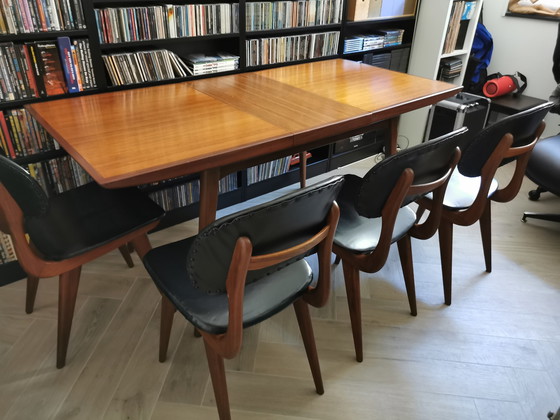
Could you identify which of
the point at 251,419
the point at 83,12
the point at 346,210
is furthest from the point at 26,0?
the point at 251,419

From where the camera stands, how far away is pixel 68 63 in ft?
5.79

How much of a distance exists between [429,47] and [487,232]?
5.12 ft

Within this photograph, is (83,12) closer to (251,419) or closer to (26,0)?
(26,0)

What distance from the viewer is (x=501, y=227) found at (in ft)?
8.07

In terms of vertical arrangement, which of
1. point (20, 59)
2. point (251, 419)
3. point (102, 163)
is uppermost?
point (20, 59)

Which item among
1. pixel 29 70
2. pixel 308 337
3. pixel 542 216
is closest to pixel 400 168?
pixel 308 337

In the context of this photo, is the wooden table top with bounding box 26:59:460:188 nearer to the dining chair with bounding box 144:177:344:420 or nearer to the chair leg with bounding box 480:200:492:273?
the dining chair with bounding box 144:177:344:420

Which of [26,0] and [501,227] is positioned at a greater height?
[26,0]

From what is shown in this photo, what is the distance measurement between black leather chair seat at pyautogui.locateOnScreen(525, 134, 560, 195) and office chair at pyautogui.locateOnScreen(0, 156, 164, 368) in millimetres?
1970

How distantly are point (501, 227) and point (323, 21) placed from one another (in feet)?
5.25

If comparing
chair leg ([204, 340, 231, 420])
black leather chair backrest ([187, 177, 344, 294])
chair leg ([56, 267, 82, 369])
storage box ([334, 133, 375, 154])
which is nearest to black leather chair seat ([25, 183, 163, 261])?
chair leg ([56, 267, 82, 369])

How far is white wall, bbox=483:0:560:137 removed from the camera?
3184 millimetres

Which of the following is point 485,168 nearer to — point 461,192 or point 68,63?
point 461,192

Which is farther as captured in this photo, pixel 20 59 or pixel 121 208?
pixel 20 59
